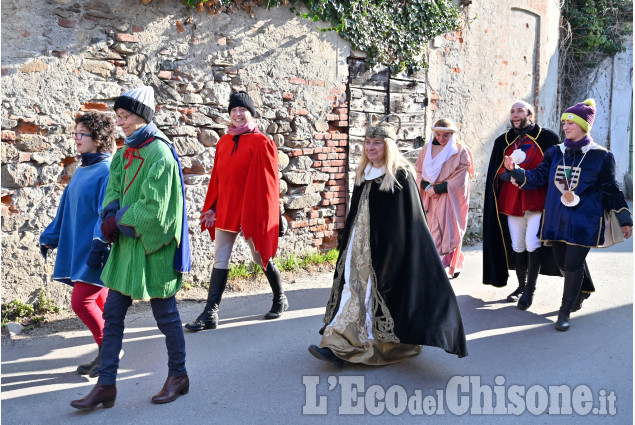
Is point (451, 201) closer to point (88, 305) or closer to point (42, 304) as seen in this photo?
point (88, 305)

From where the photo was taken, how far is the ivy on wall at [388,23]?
7645 millimetres

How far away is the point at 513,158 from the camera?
19.8ft

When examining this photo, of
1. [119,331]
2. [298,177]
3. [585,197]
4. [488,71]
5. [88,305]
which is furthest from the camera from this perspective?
[488,71]

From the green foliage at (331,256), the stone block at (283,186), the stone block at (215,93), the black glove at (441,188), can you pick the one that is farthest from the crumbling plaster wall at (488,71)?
the stone block at (215,93)

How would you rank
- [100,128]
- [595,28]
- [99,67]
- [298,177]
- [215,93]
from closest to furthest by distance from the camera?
1. [100,128]
2. [99,67]
3. [215,93]
4. [298,177]
5. [595,28]

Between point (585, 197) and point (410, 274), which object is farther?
point (585, 197)

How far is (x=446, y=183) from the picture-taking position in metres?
6.48

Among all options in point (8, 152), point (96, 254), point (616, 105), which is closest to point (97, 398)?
point (96, 254)

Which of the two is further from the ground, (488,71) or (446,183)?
(488,71)

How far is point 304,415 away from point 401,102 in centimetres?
571

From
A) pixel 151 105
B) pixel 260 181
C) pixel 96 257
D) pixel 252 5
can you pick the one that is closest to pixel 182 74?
pixel 252 5

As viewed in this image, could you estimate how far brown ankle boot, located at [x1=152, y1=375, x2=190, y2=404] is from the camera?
392 cm

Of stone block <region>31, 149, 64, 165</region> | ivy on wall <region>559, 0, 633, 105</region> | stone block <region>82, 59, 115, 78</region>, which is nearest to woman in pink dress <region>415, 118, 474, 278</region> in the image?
stone block <region>82, 59, 115, 78</region>

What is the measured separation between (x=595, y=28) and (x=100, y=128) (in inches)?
435
